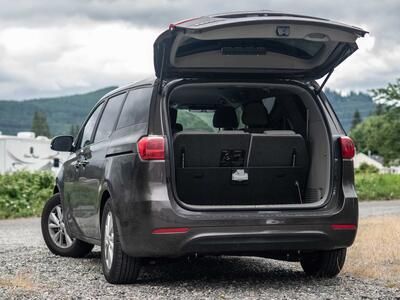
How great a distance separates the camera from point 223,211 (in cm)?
620

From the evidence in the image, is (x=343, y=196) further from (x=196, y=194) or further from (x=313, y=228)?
(x=196, y=194)

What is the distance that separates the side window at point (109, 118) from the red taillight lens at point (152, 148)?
130 centimetres

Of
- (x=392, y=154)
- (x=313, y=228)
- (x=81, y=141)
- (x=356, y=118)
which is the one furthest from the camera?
(x=356, y=118)

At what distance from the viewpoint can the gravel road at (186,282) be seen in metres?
6.03

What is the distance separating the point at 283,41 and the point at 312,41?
269mm

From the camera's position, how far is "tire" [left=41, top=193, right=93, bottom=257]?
8.93 meters

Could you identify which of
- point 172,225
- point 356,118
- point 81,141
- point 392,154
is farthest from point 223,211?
point 356,118

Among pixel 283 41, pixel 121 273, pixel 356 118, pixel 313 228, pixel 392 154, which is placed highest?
pixel 283 41

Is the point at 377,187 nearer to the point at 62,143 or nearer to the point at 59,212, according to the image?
the point at 59,212

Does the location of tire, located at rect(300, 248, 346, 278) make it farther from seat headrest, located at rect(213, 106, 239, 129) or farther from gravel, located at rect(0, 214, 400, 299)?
seat headrest, located at rect(213, 106, 239, 129)

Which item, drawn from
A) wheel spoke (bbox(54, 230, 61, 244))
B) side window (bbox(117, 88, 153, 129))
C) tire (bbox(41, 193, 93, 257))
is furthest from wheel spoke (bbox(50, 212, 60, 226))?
side window (bbox(117, 88, 153, 129))

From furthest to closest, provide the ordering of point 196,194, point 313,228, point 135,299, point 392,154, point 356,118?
point 356,118 → point 392,154 → point 196,194 → point 313,228 → point 135,299

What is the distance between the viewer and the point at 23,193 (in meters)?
20.6

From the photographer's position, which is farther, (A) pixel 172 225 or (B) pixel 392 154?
(B) pixel 392 154
